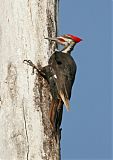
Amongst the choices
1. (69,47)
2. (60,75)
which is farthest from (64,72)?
(69,47)

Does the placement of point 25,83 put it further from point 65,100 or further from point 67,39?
point 67,39

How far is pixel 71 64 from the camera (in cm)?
631

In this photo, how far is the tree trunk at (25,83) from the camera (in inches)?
230

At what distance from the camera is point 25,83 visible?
5996 millimetres

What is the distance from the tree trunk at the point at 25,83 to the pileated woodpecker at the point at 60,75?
0.18 ft

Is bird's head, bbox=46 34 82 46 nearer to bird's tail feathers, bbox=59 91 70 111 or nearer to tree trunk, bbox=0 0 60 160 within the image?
tree trunk, bbox=0 0 60 160

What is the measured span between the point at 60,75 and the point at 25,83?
393 mm

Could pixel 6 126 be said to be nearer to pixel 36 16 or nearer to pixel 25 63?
pixel 25 63

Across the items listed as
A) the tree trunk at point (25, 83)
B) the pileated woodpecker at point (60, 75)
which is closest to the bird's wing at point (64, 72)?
Answer: the pileated woodpecker at point (60, 75)

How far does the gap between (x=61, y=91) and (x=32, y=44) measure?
497 millimetres

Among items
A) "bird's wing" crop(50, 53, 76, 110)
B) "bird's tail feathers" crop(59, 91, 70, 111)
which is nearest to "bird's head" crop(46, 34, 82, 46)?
"bird's wing" crop(50, 53, 76, 110)

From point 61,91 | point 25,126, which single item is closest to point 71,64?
point 61,91

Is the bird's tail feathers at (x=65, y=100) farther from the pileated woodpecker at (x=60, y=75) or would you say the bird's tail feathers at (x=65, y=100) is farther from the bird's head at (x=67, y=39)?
the bird's head at (x=67, y=39)

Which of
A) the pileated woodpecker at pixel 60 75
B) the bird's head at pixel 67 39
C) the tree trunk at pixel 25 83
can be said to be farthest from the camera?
the bird's head at pixel 67 39
